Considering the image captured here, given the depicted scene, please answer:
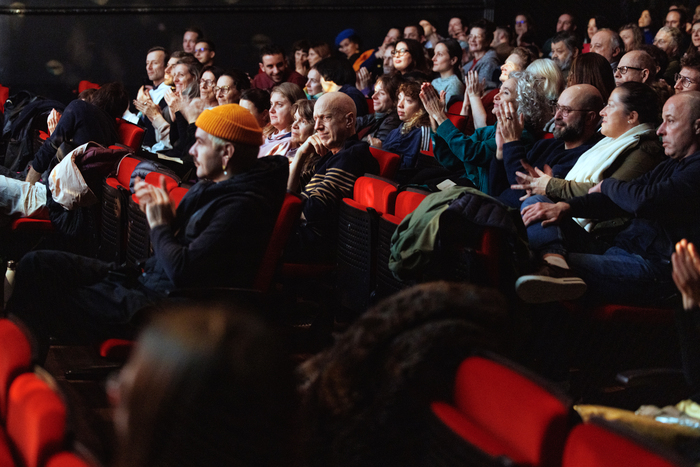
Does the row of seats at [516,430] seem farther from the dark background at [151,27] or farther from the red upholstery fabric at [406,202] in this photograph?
the dark background at [151,27]

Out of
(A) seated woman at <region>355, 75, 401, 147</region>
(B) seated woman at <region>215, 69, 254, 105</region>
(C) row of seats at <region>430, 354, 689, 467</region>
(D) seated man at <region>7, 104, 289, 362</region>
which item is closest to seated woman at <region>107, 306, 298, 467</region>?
(C) row of seats at <region>430, 354, 689, 467</region>

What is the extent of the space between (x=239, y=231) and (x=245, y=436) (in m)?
1.50

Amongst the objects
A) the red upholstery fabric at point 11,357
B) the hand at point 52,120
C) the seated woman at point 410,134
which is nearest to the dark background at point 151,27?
the hand at point 52,120

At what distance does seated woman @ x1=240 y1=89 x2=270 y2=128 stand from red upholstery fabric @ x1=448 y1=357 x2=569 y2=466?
3.73 metres

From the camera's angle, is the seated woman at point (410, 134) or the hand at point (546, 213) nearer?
the hand at point (546, 213)

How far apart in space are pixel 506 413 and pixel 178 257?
1.43 m

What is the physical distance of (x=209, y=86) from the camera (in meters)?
5.54

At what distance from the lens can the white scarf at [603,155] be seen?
2992mm

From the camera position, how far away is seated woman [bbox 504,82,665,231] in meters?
2.96

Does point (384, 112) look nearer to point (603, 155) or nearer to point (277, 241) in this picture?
point (603, 155)

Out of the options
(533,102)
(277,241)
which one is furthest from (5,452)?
(533,102)

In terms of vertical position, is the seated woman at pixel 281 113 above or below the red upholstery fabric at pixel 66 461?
above

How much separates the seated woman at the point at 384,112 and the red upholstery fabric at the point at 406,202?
204cm

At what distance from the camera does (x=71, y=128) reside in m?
4.34
